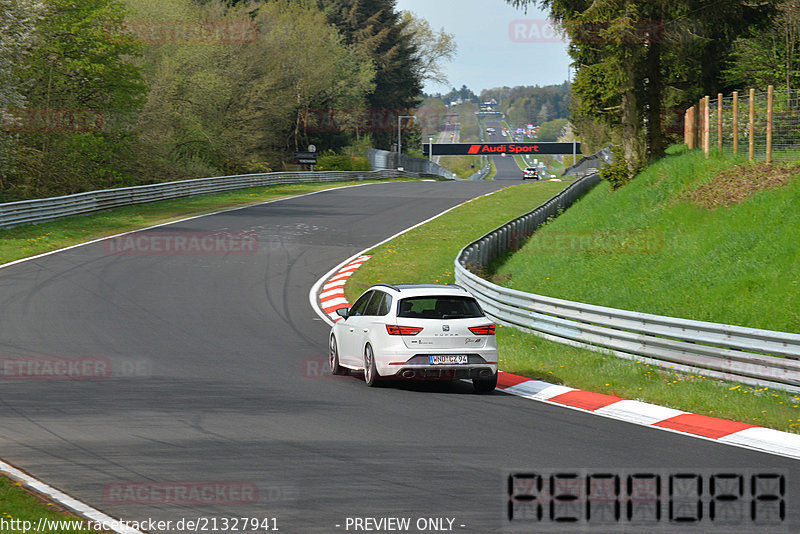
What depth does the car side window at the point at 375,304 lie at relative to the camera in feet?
45.1

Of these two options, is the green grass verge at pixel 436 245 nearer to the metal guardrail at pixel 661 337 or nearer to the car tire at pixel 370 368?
the metal guardrail at pixel 661 337

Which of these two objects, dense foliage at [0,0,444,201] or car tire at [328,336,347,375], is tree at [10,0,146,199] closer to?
dense foliage at [0,0,444,201]

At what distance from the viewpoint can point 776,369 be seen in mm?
12188

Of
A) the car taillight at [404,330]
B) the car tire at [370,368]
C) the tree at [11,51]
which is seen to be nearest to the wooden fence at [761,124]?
the car taillight at [404,330]

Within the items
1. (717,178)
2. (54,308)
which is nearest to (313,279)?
(54,308)

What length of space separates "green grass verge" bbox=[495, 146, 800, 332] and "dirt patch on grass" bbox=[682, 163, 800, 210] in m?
0.11

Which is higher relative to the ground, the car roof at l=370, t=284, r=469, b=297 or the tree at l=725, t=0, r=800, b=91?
the tree at l=725, t=0, r=800, b=91

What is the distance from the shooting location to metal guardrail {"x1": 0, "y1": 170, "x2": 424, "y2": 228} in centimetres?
3322

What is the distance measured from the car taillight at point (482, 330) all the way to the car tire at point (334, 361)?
260 centimetres

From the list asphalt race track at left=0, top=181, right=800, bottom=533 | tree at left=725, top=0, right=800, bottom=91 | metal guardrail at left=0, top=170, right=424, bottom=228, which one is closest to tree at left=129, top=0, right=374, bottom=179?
metal guardrail at left=0, top=170, right=424, bottom=228

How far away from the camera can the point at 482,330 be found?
42.5ft

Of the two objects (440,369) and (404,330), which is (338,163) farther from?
(440,369)

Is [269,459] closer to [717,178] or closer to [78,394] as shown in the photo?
[78,394]

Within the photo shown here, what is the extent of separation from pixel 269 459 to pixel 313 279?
1714 centimetres
